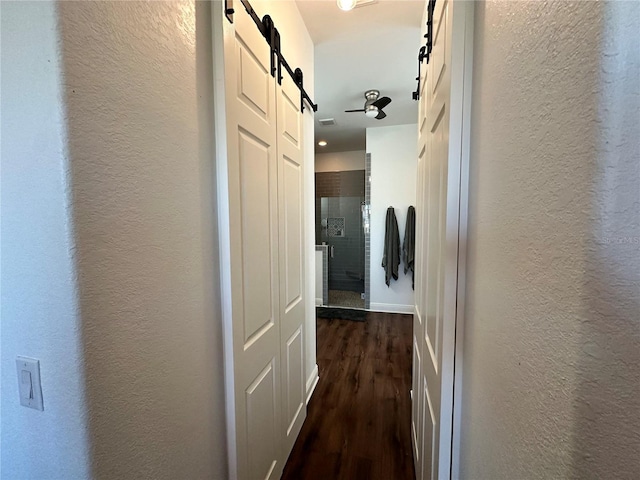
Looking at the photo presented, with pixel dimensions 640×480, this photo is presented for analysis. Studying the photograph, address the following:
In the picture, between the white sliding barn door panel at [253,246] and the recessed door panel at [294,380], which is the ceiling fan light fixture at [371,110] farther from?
the recessed door panel at [294,380]

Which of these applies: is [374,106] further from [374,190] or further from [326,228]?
[326,228]

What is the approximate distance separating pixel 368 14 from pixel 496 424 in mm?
2327

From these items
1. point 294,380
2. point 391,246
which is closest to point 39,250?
point 294,380

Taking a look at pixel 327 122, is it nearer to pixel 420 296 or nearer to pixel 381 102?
pixel 381 102

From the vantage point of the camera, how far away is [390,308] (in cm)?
428

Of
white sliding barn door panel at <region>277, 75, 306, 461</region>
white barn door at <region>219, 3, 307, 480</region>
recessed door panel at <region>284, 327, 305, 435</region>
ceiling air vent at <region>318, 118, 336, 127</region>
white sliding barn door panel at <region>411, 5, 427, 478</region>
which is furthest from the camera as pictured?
ceiling air vent at <region>318, 118, 336, 127</region>

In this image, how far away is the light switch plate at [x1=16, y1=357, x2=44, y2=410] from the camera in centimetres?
59

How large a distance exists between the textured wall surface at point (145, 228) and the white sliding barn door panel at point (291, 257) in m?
0.56

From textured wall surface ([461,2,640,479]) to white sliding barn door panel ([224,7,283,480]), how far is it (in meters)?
0.83

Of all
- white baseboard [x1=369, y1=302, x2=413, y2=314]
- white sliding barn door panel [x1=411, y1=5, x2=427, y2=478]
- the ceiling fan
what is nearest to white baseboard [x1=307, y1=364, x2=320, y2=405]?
white sliding barn door panel [x1=411, y1=5, x2=427, y2=478]

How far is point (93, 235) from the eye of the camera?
582 mm

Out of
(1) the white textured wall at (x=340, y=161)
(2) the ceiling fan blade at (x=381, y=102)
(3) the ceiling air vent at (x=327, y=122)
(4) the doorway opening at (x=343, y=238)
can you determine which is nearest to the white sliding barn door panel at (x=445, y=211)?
(2) the ceiling fan blade at (x=381, y=102)

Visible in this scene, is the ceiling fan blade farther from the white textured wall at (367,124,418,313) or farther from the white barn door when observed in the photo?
the white barn door

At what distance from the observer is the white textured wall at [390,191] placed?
13.2 ft
